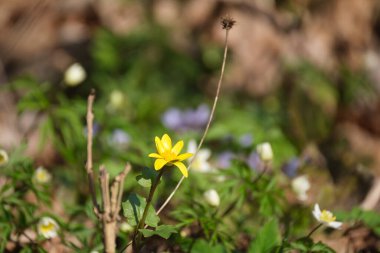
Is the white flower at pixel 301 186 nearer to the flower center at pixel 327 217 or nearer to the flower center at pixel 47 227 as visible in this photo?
the flower center at pixel 327 217

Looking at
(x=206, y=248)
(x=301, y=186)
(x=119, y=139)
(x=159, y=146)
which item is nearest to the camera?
(x=159, y=146)

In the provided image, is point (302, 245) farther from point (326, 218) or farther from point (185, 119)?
point (185, 119)

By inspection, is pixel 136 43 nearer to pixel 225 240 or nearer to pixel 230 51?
pixel 230 51

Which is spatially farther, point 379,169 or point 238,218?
point 379,169

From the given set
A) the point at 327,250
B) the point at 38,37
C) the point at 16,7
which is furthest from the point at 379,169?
the point at 16,7

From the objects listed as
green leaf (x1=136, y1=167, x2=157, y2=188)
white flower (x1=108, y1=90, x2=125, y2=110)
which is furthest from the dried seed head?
white flower (x1=108, y1=90, x2=125, y2=110)

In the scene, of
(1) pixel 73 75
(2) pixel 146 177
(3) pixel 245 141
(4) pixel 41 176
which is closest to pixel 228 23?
(2) pixel 146 177
